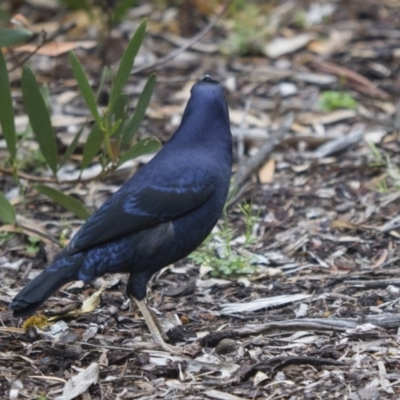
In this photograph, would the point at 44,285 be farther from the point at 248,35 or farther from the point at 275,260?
the point at 248,35

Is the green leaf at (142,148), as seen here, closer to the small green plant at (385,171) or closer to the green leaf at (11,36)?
the green leaf at (11,36)

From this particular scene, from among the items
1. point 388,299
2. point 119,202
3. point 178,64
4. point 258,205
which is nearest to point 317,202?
point 258,205

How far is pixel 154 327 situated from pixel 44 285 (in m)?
0.55

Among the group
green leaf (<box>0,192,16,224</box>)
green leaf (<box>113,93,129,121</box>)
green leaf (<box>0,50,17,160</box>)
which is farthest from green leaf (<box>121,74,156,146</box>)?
green leaf (<box>0,192,16,224</box>)

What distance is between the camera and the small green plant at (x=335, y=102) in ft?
23.9

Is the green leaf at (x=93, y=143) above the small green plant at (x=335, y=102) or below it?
above

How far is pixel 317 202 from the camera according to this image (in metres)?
6.07

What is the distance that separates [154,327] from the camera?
4.41 m

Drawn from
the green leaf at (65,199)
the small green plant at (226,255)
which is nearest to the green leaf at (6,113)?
the green leaf at (65,199)

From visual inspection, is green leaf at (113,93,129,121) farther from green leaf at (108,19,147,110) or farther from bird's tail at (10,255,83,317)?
bird's tail at (10,255,83,317)

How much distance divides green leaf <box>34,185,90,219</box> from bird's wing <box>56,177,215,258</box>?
3.17 ft

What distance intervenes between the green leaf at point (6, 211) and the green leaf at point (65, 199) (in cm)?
23

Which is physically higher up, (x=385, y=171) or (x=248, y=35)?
(x=248, y=35)

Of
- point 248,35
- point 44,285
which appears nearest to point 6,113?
point 44,285
